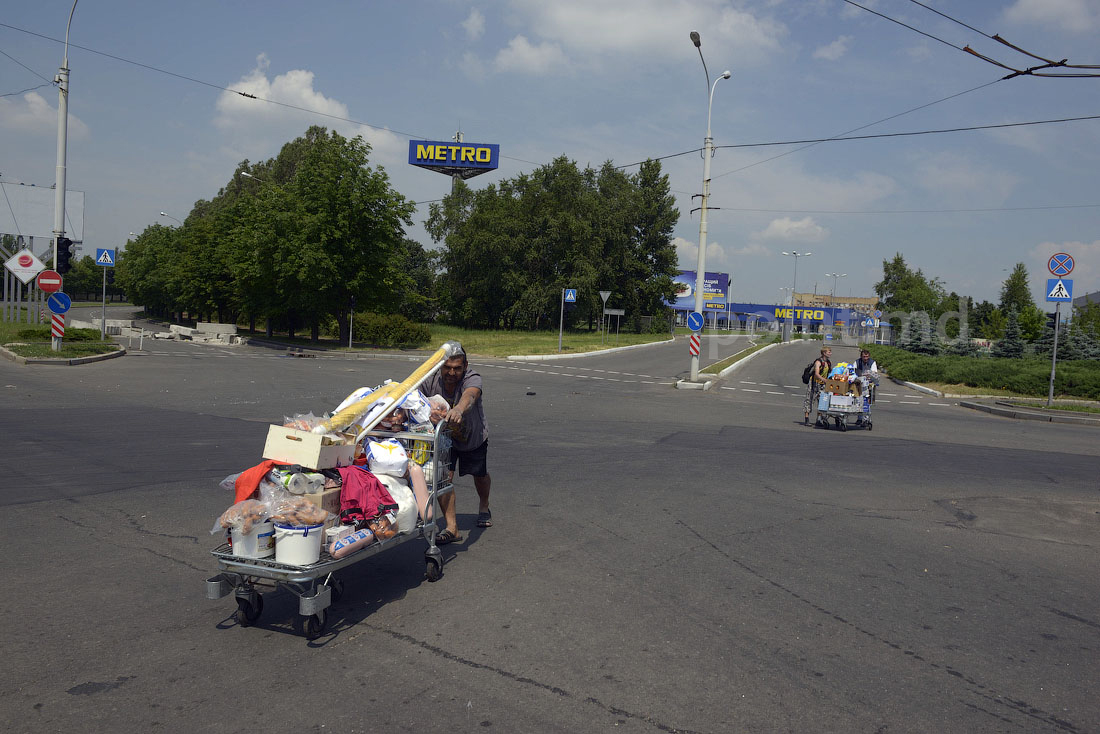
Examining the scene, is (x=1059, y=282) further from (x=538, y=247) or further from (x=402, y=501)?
(x=538, y=247)

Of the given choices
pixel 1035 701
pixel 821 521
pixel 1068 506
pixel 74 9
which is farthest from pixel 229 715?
pixel 74 9

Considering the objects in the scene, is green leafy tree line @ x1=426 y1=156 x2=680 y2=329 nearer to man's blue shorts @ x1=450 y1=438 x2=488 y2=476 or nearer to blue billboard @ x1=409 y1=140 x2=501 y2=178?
blue billboard @ x1=409 y1=140 x2=501 y2=178

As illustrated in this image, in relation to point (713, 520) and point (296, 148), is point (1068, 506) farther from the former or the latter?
point (296, 148)

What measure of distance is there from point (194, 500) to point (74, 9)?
22886mm

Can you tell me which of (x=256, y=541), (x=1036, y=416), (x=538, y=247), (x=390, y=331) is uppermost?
(x=538, y=247)

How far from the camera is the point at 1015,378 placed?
25719 mm

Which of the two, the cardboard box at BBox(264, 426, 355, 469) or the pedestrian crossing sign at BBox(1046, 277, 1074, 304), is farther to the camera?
the pedestrian crossing sign at BBox(1046, 277, 1074, 304)

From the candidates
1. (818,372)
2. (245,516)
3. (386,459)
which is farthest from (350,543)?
(818,372)

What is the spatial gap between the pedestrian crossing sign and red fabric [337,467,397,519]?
21936 millimetres

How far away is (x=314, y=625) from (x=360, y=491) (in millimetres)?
830

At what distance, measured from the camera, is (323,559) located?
4.41 metres

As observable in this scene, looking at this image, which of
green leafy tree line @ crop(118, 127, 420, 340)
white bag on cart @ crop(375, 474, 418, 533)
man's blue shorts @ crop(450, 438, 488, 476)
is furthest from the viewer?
green leafy tree line @ crop(118, 127, 420, 340)

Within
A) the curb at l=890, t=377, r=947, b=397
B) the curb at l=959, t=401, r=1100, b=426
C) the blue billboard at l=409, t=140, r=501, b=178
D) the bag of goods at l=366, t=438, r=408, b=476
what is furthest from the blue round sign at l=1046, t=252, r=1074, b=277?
the blue billboard at l=409, t=140, r=501, b=178

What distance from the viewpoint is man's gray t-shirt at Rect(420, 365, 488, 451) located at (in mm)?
6105
